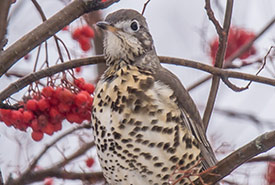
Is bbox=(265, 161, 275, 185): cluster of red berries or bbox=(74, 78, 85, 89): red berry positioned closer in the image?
bbox=(74, 78, 85, 89): red berry

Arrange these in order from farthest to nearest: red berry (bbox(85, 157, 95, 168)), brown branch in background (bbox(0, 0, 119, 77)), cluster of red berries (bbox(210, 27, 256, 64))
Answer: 1. cluster of red berries (bbox(210, 27, 256, 64))
2. red berry (bbox(85, 157, 95, 168))
3. brown branch in background (bbox(0, 0, 119, 77))

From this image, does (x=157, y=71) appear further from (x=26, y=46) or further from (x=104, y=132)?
(x=26, y=46)

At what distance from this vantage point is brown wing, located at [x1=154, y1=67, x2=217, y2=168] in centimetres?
349

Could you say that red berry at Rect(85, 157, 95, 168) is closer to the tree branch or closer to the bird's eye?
the tree branch

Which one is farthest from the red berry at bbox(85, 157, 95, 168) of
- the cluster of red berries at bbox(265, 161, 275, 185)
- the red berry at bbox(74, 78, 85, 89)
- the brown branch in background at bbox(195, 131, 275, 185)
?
the brown branch in background at bbox(195, 131, 275, 185)

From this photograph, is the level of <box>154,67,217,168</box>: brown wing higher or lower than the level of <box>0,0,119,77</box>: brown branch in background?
lower

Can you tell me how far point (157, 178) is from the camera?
334cm

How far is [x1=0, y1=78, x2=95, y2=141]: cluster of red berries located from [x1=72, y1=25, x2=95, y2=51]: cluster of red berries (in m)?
1.00

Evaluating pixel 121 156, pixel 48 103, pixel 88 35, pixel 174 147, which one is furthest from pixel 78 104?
pixel 88 35

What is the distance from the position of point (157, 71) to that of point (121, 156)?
65 centimetres

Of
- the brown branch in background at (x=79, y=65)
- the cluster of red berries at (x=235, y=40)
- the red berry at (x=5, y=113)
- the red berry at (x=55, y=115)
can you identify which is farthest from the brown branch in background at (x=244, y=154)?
the cluster of red berries at (x=235, y=40)

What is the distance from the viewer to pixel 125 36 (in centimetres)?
363

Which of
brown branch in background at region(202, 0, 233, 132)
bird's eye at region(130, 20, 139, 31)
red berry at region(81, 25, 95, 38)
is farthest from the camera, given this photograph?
red berry at region(81, 25, 95, 38)

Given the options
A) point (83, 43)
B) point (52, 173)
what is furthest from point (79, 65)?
point (83, 43)
